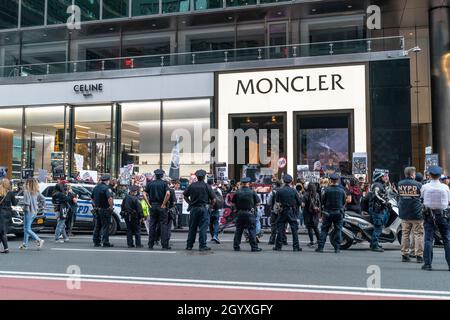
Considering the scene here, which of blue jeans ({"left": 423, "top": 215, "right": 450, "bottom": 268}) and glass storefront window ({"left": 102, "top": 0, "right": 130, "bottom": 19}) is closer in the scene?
blue jeans ({"left": 423, "top": 215, "right": 450, "bottom": 268})

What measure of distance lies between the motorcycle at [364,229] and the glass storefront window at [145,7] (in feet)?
57.5

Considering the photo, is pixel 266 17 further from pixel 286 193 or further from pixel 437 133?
pixel 286 193

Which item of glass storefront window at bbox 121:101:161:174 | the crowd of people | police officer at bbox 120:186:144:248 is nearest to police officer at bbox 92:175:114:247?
the crowd of people

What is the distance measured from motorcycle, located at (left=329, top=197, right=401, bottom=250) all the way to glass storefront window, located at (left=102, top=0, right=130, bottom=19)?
18460 millimetres

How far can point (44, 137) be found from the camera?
27.1 metres

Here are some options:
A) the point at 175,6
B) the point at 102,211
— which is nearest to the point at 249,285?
the point at 102,211

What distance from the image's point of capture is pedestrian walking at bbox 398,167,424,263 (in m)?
9.77

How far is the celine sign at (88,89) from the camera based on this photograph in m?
25.8

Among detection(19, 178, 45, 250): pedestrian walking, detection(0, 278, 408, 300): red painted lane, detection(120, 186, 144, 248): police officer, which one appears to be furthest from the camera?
detection(120, 186, 144, 248): police officer

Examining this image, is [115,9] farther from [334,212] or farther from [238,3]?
[334,212]

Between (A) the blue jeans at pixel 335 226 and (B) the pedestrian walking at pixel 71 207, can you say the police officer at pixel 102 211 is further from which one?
(A) the blue jeans at pixel 335 226

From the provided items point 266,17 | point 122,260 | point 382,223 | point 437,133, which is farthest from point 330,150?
point 122,260

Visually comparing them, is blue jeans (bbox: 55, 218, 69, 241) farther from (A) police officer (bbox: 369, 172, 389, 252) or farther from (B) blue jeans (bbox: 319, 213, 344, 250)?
(A) police officer (bbox: 369, 172, 389, 252)

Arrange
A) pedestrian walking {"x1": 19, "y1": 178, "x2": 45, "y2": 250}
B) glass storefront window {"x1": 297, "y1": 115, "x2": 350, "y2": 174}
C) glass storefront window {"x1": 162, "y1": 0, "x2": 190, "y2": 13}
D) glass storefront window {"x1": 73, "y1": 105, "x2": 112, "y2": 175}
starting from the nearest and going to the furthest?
pedestrian walking {"x1": 19, "y1": 178, "x2": 45, "y2": 250}
glass storefront window {"x1": 297, "y1": 115, "x2": 350, "y2": 174}
glass storefront window {"x1": 162, "y1": 0, "x2": 190, "y2": 13}
glass storefront window {"x1": 73, "y1": 105, "x2": 112, "y2": 175}
